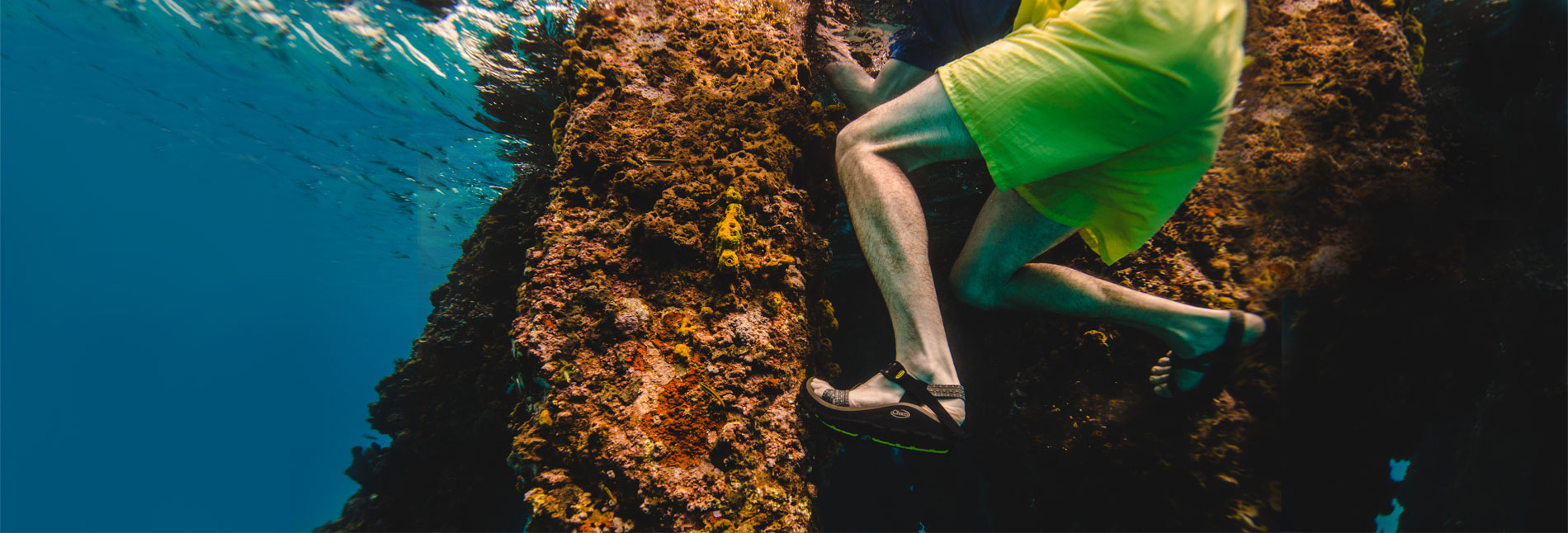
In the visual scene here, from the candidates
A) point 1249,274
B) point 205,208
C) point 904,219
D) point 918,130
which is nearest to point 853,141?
point 918,130

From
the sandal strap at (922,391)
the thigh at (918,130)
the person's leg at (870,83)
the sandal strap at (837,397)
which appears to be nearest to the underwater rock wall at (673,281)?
the sandal strap at (837,397)

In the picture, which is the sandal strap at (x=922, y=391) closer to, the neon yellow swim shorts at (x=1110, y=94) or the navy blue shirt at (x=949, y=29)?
the neon yellow swim shorts at (x=1110, y=94)

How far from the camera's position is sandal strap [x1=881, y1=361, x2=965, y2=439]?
62.0 inches

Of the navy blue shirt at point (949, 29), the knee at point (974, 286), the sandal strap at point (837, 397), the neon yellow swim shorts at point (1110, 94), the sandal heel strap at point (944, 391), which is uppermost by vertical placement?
the navy blue shirt at point (949, 29)

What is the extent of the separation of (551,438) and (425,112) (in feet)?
26.9

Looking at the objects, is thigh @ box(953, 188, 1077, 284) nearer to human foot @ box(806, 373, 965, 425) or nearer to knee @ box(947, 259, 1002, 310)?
knee @ box(947, 259, 1002, 310)

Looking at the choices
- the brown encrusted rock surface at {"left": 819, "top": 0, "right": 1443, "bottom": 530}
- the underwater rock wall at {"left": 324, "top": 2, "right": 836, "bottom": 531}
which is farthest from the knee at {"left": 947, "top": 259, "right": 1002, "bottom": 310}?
the underwater rock wall at {"left": 324, "top": 2, "right": 836, "bottom": 531}

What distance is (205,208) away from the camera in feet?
93.6

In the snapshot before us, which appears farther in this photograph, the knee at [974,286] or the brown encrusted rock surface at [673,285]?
the knee at [974,286]

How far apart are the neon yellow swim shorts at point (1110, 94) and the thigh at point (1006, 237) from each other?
0.23 metres

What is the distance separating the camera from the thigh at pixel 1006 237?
76.5 inches

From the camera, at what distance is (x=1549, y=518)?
283 centimetres

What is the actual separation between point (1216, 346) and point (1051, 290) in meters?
0.58

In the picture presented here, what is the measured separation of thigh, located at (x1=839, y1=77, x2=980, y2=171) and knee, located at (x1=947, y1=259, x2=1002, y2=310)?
0.57 m
